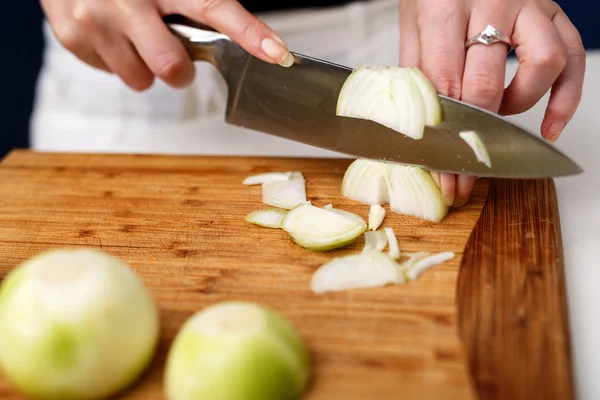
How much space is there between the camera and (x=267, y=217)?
1265 millimetres

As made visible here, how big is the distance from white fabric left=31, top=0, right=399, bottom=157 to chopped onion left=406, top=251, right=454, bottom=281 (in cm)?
123

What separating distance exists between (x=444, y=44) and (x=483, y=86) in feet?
0.37

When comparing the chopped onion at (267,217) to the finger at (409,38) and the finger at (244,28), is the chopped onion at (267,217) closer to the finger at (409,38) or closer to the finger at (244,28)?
the finger at (244,28)

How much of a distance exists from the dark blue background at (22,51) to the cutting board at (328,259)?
1.93 m

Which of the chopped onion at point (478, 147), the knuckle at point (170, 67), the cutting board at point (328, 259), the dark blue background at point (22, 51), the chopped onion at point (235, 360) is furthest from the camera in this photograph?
the dark blue background at point (22, 51)

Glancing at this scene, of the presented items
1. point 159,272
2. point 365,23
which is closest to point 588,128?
point 365,23

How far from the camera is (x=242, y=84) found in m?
1.42

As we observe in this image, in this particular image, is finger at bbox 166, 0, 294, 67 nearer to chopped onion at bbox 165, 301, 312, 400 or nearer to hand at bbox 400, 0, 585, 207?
hand at bbox 400, 0, 585, 207

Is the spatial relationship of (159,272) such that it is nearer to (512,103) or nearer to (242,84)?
(242,84)

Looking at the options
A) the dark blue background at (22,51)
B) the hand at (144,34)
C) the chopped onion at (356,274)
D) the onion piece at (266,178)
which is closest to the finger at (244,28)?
the hand at (144,34)

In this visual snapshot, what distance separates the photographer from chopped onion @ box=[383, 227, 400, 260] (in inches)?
44.7

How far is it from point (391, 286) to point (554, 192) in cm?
47

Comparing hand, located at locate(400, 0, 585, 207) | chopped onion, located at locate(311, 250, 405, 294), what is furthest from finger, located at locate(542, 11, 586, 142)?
chopped onion, located at locate(311, 250, 405, 294)

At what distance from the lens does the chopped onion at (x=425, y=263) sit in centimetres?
107
